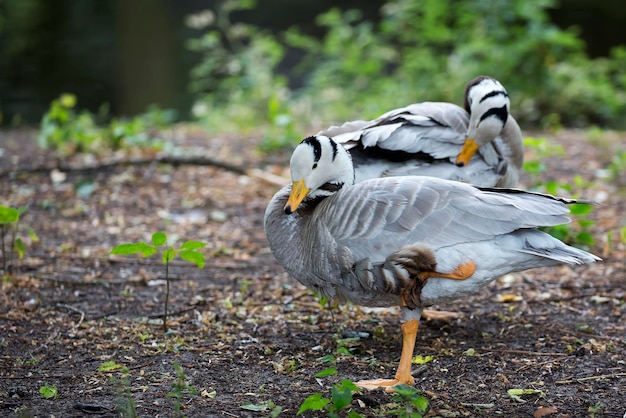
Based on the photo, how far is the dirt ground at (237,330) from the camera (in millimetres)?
3508

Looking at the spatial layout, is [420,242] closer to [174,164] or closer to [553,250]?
[553,250]

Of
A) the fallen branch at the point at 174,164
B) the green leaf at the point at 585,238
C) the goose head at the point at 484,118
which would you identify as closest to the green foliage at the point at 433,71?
the fallen branch at the point at 174,164

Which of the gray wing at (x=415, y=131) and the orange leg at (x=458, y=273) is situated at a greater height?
the gray wing at (x=415, y=131)

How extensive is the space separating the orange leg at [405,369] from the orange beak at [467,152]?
1.37 meters

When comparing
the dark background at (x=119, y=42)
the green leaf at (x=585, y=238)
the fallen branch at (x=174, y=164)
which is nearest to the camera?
the green leaf at (x=585, y=238)

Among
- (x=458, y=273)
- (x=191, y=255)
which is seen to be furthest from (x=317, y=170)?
(x=458, y=273)

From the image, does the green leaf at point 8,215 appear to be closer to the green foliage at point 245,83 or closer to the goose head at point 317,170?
the goose head at point 317,170

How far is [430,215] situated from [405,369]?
0.74 metres

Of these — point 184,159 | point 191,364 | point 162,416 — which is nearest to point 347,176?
point 191,364

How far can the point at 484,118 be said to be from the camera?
16.1 ft

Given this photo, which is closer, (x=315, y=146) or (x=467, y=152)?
(x=315, y=146)

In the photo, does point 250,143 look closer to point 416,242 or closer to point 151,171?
point 151,171

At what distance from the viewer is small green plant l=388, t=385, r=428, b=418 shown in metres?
3.10

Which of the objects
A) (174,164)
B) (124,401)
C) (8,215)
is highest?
A: (8,215)
